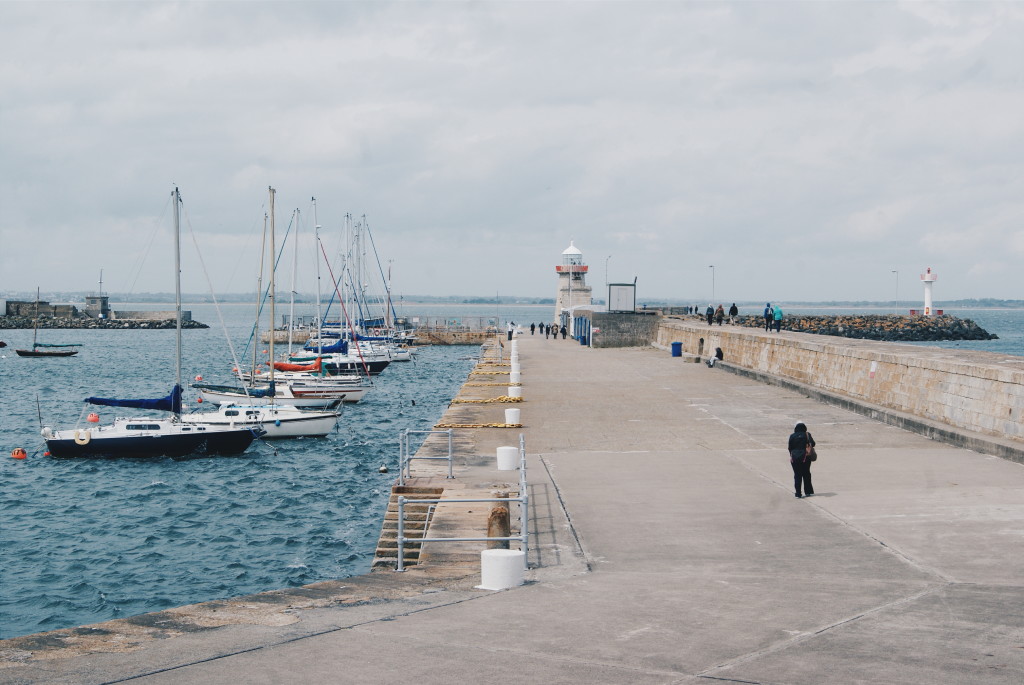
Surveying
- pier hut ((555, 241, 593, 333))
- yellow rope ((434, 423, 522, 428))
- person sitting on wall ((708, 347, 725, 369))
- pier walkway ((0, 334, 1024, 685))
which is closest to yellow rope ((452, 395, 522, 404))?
yellow rope ((434, 423, 522, 428))

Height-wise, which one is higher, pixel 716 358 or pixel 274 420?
pixel 716 358

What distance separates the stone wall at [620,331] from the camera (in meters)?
62.6

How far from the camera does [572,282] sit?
3807 inches

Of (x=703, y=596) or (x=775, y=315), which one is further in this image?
(x=775, y=315)

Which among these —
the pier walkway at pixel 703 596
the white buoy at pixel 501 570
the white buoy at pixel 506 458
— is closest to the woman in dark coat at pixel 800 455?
the pier walkway at pixel 703 596

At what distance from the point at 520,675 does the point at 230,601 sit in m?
4.03

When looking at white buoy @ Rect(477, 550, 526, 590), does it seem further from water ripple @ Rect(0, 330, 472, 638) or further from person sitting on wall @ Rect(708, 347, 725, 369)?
person sitting on wall @ Rect(708, 347, 725, 369)

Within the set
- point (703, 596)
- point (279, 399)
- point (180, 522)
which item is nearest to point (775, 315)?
point (279, 399)

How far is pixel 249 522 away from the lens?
2380 cm

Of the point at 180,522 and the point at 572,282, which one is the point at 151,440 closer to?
the point at 180,522

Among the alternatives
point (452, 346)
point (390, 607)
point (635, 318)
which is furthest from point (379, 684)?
point (452, 346)

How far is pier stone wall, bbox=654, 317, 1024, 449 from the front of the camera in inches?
787

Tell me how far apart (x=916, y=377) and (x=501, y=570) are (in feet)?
56.1

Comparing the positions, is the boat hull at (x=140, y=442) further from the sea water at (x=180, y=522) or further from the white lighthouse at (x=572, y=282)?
the white lighthouse at (x=572, y=282)
